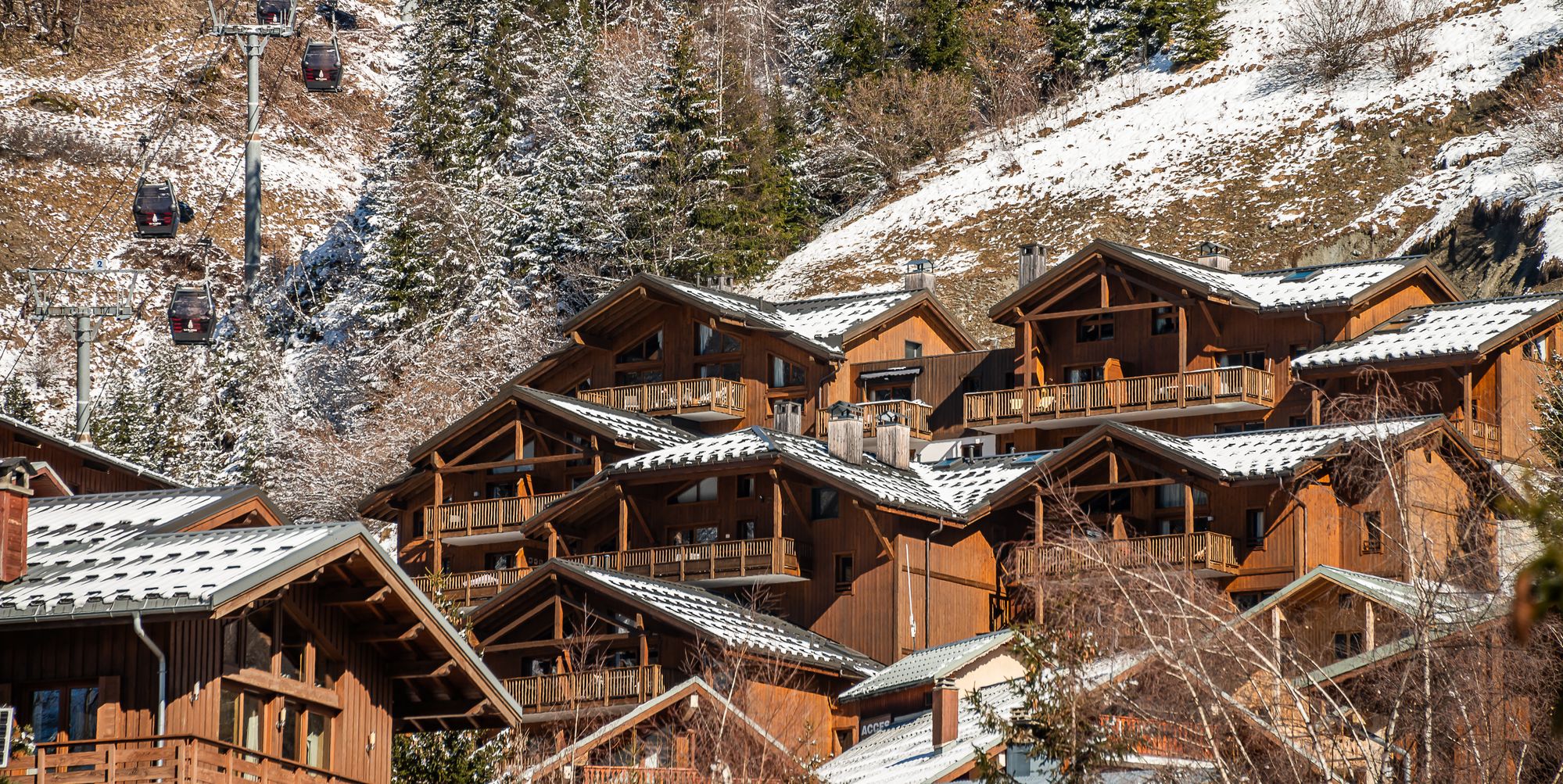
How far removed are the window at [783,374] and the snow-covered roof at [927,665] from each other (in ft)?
54.9

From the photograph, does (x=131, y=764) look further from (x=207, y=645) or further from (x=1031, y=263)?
(x=1031, y=263)

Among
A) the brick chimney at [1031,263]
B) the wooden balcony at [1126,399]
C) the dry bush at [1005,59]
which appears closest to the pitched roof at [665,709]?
the wooden balcony at [1126,399]

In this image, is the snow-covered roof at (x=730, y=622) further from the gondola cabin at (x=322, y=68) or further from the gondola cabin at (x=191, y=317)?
the gondola cabin at (x=322, y=68)

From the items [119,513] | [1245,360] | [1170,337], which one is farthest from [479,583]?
[119,513]

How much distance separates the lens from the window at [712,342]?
58.2 metres

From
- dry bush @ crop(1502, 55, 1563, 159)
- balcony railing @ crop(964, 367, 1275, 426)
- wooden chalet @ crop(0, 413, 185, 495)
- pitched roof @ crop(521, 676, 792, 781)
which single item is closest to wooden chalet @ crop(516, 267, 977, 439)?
balcony railing @ crop(964, 367, 1275, 426)

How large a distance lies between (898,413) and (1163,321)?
710 cm

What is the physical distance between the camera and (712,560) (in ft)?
150

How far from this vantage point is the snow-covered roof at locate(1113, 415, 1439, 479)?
142 ft

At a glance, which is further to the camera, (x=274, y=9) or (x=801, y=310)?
(x=274, y=9)

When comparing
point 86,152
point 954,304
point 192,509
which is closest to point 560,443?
point 954,304

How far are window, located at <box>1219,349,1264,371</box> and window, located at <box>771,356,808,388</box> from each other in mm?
11051

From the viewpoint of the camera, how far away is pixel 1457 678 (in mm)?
21516

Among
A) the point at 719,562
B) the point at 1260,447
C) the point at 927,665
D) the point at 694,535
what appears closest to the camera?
the point at 927,665
